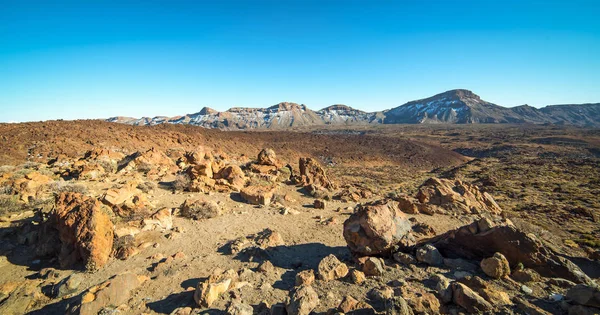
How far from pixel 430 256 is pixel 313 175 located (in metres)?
10.8

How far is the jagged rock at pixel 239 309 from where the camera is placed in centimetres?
470

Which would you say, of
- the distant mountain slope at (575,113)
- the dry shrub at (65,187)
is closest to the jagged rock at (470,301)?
the dry shrub at (65,187)

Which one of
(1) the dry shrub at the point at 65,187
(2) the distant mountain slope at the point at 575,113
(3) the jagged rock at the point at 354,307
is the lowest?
(3) the jagged rock at the point at 354,307

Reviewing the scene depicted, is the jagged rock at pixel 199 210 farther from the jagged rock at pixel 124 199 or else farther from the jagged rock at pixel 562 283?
the jagged rock at pixel 562 283

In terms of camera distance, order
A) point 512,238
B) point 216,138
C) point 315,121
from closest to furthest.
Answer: point 512,238 → point 216,138 → point 315,121

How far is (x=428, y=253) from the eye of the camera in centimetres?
667

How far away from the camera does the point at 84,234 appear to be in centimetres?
677

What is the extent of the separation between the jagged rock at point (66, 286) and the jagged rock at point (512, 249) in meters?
9.39

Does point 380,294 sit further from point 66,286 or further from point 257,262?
point 66,286

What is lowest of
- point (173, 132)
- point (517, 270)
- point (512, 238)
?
point (517, 270)

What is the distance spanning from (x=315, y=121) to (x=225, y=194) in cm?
19038

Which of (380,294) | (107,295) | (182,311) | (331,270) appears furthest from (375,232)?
(107,295)

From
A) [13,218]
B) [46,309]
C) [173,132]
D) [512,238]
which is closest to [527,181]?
[512,238]

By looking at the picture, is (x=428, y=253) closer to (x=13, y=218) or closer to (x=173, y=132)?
(x=13, y=218)
